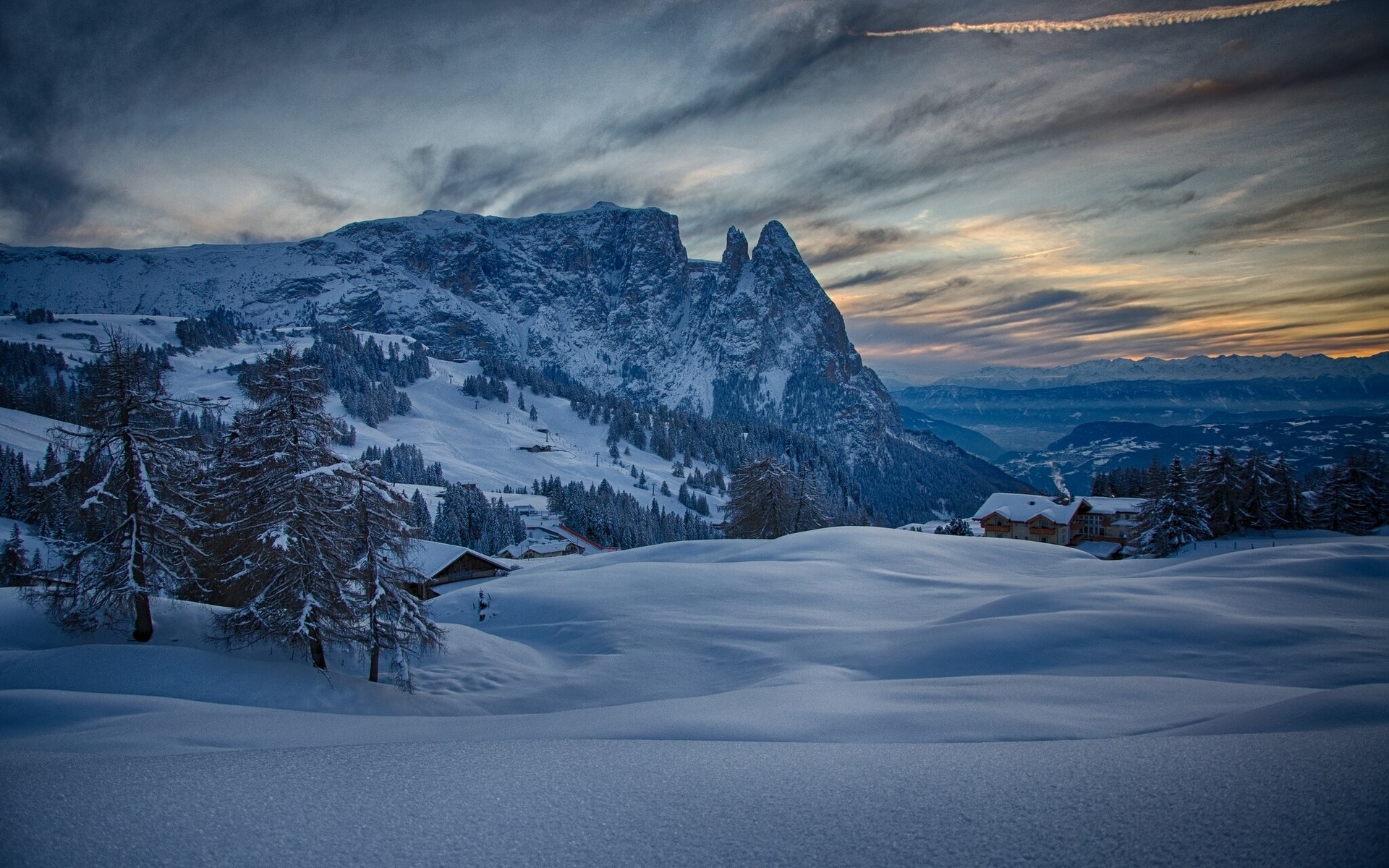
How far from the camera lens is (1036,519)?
2475 inches

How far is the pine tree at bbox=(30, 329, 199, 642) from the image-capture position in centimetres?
1479

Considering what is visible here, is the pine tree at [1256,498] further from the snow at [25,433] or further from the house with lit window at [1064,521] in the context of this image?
the snow at [25,433]

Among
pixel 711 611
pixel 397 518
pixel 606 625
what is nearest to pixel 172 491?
pixel 397 518

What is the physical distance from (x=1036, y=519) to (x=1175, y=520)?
24.1 meters

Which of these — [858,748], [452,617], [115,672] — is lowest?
[452,617]

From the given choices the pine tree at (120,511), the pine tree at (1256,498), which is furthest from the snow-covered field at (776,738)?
the pine tree at (1256,498)

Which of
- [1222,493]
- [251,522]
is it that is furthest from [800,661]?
[1222,493]

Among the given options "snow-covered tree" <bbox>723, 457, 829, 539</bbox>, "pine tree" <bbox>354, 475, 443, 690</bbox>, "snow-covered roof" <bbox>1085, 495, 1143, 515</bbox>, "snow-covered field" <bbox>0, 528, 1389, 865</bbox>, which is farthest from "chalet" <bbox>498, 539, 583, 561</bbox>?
"snow-covered roof" <bbox>1085, 495, 1143, 515</bbox>

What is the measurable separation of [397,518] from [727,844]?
1458 centimetres

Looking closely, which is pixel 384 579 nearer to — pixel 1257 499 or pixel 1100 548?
pixel 1257 499

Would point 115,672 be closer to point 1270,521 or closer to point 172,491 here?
point 172,491

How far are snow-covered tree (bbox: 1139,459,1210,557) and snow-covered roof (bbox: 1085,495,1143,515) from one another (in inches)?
1035

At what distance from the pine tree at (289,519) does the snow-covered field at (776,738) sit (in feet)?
4.07

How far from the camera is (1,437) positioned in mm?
83688
